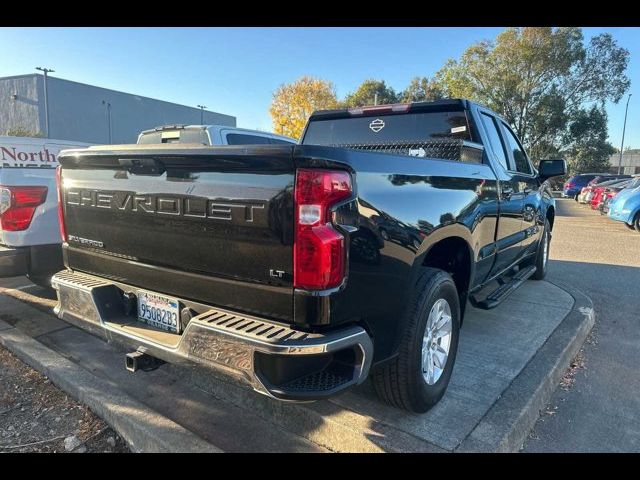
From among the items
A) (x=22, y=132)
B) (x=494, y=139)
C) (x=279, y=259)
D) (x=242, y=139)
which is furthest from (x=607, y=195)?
(x=22, y=132)

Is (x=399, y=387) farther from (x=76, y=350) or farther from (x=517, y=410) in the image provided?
(x=76, y=350)

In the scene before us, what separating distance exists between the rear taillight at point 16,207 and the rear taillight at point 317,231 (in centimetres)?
338

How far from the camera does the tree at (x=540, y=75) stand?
84.9 ft

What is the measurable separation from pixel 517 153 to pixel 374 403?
3345 mm

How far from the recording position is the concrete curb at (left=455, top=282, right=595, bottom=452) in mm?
2436

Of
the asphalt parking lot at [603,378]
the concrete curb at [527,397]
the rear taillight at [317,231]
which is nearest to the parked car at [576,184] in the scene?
the asphalt parking lot at [603,378]

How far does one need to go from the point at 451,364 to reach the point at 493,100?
2790cm

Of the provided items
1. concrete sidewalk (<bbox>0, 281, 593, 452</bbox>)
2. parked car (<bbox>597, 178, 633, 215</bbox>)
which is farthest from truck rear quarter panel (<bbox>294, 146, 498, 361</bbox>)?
parked car (<bbox>597, 178, 633, 215</bbox>)

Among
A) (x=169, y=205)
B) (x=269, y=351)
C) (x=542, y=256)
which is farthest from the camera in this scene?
(x=542, y=256)

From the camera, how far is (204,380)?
10.6 ft

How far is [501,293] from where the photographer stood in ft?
13.2

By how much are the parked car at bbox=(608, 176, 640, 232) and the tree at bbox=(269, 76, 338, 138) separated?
22.8 m

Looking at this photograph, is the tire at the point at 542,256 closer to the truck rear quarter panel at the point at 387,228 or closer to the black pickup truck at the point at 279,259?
the black pickup truck at the point at 279,259

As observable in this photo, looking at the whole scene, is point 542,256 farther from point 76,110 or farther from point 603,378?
point 76,110
